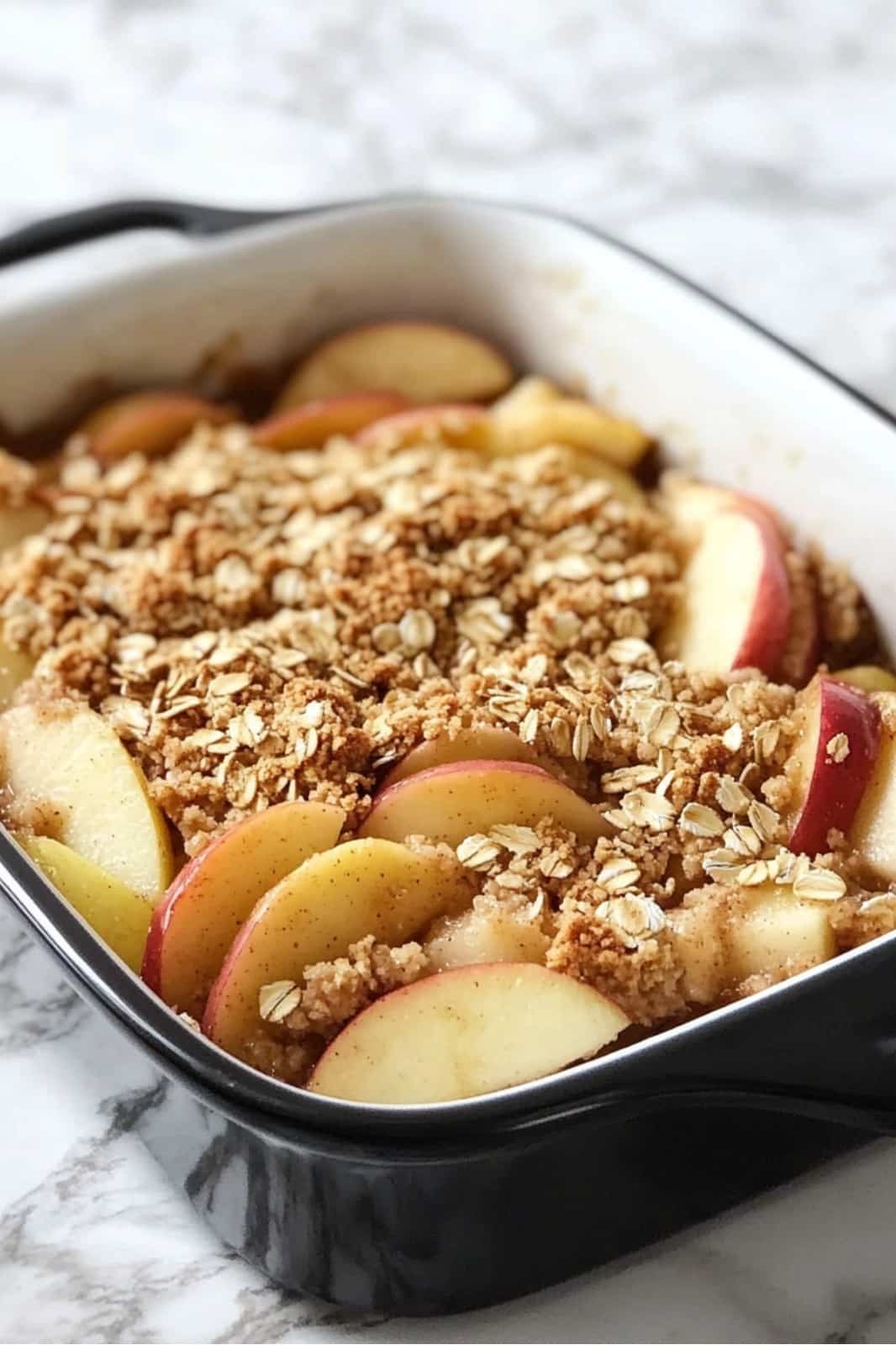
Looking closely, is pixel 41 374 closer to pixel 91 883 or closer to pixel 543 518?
pixel 543 518

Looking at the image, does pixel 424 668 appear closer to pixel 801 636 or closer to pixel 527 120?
pixel 801 636

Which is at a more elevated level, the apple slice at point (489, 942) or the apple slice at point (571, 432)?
the apple slice at point (571, 432)

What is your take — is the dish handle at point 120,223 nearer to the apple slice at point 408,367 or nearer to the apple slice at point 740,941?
the apple slice at point 408,367

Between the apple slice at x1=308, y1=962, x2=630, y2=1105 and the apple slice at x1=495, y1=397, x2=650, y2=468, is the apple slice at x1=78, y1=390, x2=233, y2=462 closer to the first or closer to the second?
the apple slice at x1=495, y1=397, x2=650, y2=468

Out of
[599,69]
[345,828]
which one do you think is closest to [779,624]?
[345,828]

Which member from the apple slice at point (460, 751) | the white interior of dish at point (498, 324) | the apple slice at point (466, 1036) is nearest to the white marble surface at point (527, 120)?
the white interior of dish at point (498, 324)

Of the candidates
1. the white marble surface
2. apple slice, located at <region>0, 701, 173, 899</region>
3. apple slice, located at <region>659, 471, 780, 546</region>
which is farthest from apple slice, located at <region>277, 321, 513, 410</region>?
apple slice, located at <region>0, 701, 173, 899</region>

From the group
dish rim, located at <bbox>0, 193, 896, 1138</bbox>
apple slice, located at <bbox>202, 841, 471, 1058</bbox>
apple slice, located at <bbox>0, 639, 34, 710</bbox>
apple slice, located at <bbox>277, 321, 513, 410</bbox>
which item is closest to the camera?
dish rim, located at <bbox>0, 193, 896, 1138</bbox>

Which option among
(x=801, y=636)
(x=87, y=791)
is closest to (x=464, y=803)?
(x=87, y=791)
